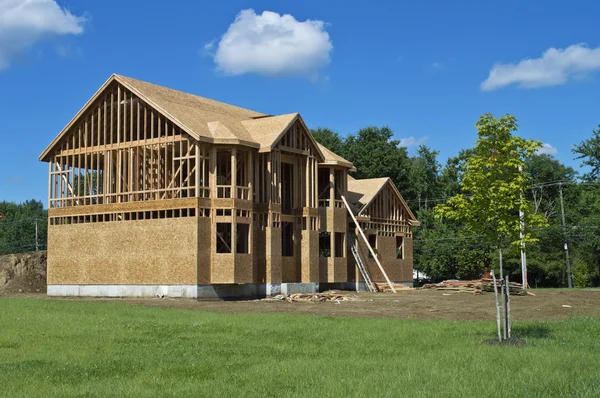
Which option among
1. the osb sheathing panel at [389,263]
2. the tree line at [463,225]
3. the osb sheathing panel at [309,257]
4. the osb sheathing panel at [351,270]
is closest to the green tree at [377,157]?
the tree line at [463,225]

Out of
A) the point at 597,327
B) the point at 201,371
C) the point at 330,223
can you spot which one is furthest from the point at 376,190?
the point at 201,371

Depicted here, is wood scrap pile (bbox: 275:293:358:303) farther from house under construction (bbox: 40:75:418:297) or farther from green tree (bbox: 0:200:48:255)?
green tree (bbox: 0:200:48:255)

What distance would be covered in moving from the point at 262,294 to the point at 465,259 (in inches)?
1303

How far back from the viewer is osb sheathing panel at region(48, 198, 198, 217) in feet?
121

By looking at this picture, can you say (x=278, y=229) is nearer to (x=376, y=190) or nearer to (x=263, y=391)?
(x=376, y=190)

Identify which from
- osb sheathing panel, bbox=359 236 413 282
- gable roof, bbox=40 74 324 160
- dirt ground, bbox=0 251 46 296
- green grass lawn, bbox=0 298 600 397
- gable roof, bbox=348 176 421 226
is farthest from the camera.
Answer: osb sheathing panel, bbox=359 236 413 282

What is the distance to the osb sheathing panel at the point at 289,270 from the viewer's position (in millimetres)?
41750

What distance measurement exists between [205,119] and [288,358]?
2651 centimetres

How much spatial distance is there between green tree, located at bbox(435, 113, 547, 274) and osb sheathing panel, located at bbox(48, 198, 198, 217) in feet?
67.7

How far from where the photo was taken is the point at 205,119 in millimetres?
39844

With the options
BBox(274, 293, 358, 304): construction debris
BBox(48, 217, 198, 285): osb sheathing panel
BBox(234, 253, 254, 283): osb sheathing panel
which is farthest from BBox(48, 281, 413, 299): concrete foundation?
BBox(274, 293, 358, 304): construction debris

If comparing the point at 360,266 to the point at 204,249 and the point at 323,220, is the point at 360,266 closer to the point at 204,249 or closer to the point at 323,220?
the point at 323,220

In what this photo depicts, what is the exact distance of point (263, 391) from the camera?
1120cm

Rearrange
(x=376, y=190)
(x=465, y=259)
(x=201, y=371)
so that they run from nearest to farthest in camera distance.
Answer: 1. (x=201, y=371)
2. (x=376, y=190)
3. (x=465, y=259)
